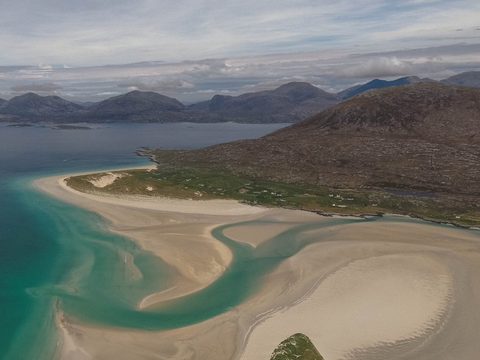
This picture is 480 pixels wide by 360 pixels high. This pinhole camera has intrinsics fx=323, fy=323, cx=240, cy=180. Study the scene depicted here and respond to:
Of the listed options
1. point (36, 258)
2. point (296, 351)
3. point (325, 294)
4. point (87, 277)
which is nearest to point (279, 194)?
point (325, 294)

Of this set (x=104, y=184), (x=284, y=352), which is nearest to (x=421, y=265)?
(x=284, y=352)

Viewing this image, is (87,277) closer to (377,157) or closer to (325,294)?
(325,294)

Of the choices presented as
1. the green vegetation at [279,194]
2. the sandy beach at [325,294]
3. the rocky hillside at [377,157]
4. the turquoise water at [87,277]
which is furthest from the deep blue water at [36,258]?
the rocky hillside at [377,157]

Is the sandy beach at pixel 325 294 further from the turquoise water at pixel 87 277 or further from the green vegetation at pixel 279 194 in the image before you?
the green vegetation at pixel 279 194

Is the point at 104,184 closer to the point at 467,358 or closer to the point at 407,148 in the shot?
the point at 467,358

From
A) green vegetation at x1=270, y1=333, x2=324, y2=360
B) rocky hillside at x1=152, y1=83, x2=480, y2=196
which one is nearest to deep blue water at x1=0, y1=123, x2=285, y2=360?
green vegetation at x1=270, y1=333, x2=324, y2=360

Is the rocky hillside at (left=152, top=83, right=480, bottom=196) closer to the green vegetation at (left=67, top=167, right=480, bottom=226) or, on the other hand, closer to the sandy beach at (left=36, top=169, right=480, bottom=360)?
the green vegetation at (left=67, top=167, right=480, bottom=226)
